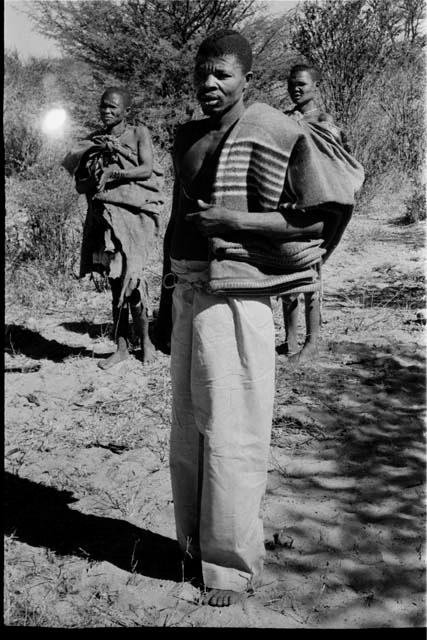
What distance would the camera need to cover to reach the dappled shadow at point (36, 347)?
4.95 meters

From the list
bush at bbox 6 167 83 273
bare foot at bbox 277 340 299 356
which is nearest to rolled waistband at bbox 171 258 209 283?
bare foot at bbox 277 340 299 356

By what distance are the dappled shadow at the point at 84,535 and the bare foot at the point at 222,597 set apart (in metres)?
0.21

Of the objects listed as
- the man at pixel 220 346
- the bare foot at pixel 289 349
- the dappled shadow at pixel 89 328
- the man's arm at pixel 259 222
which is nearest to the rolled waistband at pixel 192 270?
the man at pixel 220 346

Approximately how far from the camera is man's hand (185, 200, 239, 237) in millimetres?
2018

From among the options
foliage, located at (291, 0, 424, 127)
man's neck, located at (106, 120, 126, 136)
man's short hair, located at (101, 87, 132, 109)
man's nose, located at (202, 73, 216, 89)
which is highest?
foliage, located at (291, 0, 424, 127)

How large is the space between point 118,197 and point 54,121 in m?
8.97

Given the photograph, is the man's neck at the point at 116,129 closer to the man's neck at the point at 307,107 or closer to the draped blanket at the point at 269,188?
the man's neck at the point at 307,107

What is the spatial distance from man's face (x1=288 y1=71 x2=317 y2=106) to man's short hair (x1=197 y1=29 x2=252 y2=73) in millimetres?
2776

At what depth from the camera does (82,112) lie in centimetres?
1364

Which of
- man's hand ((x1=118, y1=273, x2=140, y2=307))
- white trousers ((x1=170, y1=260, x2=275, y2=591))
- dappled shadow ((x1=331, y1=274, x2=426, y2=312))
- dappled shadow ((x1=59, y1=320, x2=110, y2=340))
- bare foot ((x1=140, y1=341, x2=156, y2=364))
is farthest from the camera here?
dappled shadow ((x1=331, y1=274, x2=426, y2=312))

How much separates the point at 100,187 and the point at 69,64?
1350 centimetres

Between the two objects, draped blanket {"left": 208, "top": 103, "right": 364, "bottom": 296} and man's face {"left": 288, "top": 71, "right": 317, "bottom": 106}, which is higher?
man's face {"left": 288, "top": 71, "right": 317, "bottom": 106}

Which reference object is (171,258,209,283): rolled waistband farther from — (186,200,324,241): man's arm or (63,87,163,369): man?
(63,87,163,369): man

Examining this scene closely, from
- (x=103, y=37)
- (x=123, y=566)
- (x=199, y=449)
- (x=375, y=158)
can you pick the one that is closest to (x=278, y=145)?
(x=199, y=449)
